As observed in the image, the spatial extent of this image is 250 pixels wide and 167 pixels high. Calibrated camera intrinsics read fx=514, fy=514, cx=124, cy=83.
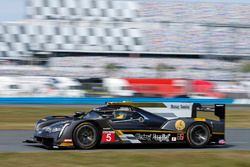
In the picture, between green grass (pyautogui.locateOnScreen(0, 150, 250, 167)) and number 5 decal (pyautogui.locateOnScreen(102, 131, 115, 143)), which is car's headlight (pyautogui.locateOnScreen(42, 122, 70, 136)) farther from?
green grass (pyautogui.locateOnScreen(0, 150, 250, 167))

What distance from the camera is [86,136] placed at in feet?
30.4

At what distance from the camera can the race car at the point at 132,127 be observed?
9164 mm

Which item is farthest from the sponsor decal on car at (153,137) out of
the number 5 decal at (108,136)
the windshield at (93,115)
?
the windshield at (93,115)

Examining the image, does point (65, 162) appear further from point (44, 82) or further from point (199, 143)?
point (44, 82)

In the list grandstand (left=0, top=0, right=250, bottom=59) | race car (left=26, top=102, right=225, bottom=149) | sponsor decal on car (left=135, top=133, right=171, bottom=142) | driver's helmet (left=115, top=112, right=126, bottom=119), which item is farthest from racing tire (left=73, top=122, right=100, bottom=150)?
grandstand (left=0, top=0, right=250, bottom=59)

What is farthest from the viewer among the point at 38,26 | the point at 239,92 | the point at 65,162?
the point at 38,26

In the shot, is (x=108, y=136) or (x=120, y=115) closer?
(x=108, y=136)

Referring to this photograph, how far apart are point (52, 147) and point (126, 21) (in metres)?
48.6

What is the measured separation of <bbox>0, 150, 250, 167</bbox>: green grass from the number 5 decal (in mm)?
1012

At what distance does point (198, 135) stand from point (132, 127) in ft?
4.72

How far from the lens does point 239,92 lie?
102ft

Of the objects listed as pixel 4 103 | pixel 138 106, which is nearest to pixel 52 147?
pixel 138 106

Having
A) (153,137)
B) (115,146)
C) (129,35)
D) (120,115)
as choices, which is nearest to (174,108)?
(153,137)

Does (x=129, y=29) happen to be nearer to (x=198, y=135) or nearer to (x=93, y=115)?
(x=198, y=135)
